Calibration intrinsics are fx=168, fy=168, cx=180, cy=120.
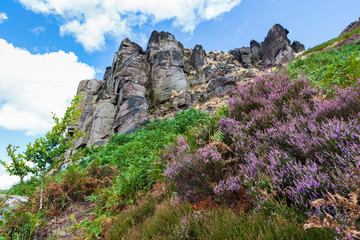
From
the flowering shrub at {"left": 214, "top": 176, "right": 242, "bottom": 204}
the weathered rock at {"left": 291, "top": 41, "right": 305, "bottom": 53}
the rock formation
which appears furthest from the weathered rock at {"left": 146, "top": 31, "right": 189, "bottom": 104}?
the weathered rock at {"left": 291, "top": 41, "right": 305, "bottom": 53}

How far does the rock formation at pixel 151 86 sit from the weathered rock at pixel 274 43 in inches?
52.9

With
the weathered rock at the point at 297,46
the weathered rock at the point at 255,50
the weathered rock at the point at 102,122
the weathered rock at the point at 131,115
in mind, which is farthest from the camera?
the weathered rock at the point at 255,50

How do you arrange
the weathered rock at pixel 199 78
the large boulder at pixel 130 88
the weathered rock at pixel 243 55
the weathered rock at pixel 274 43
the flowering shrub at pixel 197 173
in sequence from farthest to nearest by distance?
1. the weathered rock at pixel 243 55
2. the weathered rock at pixel 274 43
3. the weathered rock at pixel 199 78
4. the large boulder at pixel 130 88
5. the flowering shrub at pixel 197 173

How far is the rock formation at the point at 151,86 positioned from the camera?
2266 centimetres

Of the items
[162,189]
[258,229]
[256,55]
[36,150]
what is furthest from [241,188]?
[256,55]

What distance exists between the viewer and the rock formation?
74.3 feet

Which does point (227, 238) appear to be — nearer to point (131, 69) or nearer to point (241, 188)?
point (241, 188)

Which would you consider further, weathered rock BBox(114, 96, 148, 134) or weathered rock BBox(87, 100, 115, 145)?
weathered rock BBox(87, 100, 115, 145)

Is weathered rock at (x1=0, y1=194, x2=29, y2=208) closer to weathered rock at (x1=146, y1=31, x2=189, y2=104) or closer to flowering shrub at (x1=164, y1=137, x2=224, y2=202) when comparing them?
flowering shrub at (x1=164, y1=137, x2=224, y2=202)

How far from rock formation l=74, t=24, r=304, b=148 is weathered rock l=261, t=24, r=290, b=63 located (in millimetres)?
1344

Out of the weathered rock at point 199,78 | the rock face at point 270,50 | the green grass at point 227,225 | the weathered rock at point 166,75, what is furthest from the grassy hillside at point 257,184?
the rock face at point 270,50

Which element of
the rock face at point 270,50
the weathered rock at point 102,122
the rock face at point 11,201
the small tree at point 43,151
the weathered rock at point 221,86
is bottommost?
the rock face at point 11,201

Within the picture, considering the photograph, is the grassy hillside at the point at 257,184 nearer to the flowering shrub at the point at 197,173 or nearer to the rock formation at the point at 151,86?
the flowering shrub at the point at 197,173

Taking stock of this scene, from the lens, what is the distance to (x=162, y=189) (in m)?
3.37
